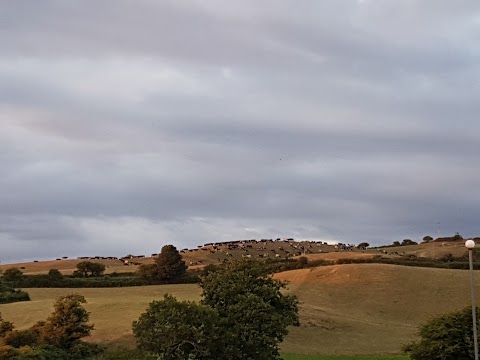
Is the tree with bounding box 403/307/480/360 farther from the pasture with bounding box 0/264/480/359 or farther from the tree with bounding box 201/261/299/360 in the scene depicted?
the pasture with bounding box 0/264/480/359

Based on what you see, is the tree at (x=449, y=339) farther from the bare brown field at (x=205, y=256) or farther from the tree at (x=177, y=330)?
the bare brown field at (x=205, y=256)

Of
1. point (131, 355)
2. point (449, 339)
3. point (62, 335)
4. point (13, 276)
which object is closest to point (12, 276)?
point (13, 276)

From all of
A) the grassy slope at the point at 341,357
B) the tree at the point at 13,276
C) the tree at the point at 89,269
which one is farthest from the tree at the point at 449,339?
the tree at the point at 89,269

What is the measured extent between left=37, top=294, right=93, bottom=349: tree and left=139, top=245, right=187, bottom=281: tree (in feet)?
190

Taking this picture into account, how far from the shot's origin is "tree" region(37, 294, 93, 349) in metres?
60.3

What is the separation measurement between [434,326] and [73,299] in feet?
100

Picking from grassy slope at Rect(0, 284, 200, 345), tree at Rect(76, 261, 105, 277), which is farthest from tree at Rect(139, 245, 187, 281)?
tree at Rect(76, 261, 105, 277)

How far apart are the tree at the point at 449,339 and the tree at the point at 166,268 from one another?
74993 mm

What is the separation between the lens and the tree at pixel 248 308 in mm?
42750

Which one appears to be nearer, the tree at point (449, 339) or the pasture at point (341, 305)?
the tree at point (449, 339)

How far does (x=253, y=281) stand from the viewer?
45.3 m

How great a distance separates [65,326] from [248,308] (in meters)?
23.6

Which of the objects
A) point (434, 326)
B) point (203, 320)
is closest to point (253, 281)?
point (203, 320)

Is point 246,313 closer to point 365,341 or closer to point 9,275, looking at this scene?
point 365,341
